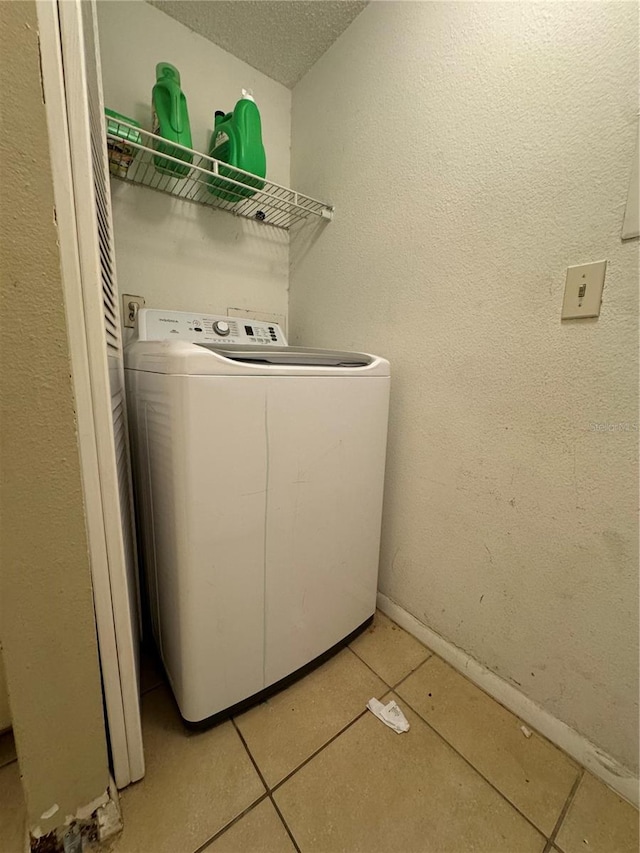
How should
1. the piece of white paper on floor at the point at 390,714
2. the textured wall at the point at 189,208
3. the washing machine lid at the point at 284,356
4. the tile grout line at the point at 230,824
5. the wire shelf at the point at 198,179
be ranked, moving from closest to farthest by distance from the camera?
1. the tile grout line at the point at 230,824
2. the washing machine lid at the point at 284,356
3. the piece of white paper on floor at the point at 390,714
4. the wire shelf at the point at 198,179
5. the textured wall at the point at 189,208

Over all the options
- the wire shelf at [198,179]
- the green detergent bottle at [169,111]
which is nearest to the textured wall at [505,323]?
the wire shelf at [198,179]

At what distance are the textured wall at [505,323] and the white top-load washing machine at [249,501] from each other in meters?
0.22

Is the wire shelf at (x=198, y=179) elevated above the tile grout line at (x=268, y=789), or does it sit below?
above

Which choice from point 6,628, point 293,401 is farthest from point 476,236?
point 6,628

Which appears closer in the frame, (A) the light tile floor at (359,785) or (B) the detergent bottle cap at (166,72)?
(A) the light tile floor at (359,785)

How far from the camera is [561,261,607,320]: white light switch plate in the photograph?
2.20 ft

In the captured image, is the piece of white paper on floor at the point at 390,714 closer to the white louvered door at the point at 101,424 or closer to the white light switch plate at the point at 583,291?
the white louvered door at the point at 101,424

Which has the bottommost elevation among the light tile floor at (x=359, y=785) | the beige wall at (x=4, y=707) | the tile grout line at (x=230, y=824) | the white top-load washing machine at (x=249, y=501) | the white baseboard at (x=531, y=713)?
the light tile floor at (x=359, y=785)

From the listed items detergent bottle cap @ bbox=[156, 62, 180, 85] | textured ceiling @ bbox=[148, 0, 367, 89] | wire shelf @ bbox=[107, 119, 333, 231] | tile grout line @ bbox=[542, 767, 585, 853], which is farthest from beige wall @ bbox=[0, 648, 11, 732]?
textured ceiling @ bbox=[148, 0, 367, 89]

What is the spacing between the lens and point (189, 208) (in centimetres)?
124

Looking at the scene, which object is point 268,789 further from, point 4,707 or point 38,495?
point 38,495

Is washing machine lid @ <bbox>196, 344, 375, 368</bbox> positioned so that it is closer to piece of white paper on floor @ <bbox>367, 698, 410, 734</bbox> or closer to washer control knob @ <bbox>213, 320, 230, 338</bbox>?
washer control knob @ <bbox>213, 320, 230, 338</bbox>

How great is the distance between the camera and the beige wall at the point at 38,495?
0.40m

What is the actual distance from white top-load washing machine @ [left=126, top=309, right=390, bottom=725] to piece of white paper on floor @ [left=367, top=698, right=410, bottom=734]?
180 mm
